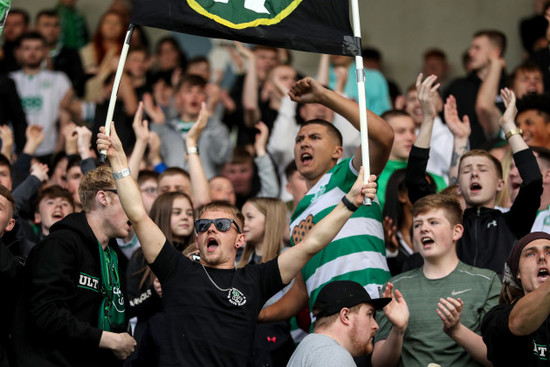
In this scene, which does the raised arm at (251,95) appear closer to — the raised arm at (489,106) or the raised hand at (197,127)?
the raised arm at (489,106)

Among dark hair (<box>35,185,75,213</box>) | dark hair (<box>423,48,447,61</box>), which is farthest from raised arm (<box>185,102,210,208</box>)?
dark hair (<box>423,48,447,61</box>)

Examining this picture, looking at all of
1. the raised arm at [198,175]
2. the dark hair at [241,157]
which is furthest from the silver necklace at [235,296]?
the dark hair at [241,157]

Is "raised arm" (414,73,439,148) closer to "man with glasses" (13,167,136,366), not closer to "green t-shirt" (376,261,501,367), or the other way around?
"green t-shirt" (376,261,501,367)

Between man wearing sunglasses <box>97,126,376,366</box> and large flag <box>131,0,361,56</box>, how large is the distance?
2.65 ft

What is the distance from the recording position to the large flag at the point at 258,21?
612 cm

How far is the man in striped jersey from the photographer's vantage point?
6.28m

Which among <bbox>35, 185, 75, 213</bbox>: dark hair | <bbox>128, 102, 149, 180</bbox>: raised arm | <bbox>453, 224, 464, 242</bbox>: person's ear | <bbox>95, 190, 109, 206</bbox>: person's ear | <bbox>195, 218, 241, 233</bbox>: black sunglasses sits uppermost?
<bbox>128, 102, 149, 180</bbox>: raised arm

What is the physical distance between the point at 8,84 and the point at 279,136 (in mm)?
3285

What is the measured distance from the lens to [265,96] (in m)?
12.0

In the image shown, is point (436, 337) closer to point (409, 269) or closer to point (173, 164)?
point (409, 269)

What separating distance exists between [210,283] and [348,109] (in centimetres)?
142

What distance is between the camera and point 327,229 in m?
5.91

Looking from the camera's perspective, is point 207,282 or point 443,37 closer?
point 207,282

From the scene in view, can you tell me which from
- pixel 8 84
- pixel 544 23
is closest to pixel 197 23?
pixel 8 84
